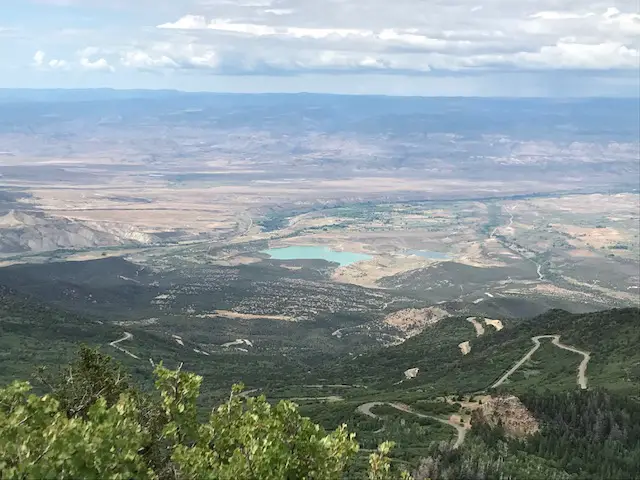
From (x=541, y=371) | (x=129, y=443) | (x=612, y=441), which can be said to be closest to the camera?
(x=129, y=443)

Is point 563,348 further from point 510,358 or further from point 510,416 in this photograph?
point 510,416

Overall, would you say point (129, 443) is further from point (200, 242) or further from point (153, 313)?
point (200, 242)

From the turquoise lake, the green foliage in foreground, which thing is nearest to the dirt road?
the green foliage in foreground

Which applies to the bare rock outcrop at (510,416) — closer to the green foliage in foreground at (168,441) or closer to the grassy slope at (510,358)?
the grassy slope at (510,358)

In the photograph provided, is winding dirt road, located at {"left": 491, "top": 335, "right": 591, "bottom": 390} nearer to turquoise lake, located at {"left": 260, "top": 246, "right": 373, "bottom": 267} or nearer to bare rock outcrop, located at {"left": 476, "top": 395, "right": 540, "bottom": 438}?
bare rock outcrop, located at {"left": 476, "top": 395, "right": 540, "bottom": 438}

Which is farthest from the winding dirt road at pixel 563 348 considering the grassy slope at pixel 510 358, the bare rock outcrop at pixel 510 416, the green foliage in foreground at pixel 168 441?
the green foliage in foreground at pixel 168 441

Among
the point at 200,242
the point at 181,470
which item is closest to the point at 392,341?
the point at 181,470
